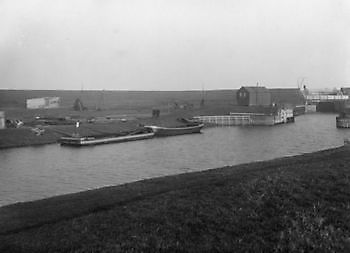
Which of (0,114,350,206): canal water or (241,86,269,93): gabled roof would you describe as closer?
(0,114,350,206): canal water

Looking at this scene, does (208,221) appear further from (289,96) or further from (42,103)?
(289,96)

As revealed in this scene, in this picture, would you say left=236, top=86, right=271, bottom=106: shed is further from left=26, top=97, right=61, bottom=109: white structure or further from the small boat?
left=26, top=97, right=61, bottom=109: white structure

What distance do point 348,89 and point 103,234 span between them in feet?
658

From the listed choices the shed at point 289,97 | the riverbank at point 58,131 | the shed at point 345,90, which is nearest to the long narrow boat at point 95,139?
the riverbank at point 58,131

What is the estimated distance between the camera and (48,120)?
7862 centimetres

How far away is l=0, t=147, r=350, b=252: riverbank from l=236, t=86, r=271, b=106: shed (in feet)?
351

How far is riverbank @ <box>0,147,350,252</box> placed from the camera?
8.36m

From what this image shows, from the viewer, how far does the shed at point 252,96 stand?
11925 centimetres

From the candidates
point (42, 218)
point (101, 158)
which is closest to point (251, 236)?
point (42, 218)

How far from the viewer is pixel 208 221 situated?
9539mm

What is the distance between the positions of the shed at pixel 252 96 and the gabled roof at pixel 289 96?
48.0 m

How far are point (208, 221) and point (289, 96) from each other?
18330cm

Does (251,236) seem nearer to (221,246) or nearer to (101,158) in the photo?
(221,246)

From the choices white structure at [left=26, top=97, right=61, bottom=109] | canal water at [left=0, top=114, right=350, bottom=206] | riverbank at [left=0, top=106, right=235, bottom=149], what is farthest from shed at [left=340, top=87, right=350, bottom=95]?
canal water at [left=0, top=114, right=350, bottom=206]
